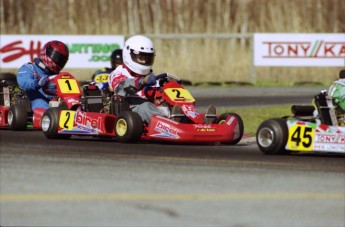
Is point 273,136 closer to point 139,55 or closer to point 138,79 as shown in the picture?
point 138,79

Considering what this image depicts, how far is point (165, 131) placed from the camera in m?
11.8

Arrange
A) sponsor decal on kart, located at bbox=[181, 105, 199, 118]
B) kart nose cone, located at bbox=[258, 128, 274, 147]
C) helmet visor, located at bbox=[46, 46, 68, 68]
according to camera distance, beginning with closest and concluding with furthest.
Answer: kart nose cone, located at bbox=[258, 128, 274, 147]
sponsor decal on kart, located at bbox=[181, 105, 199, 118]
helmet visor, located at bbox=[46, 46, 68, 68]

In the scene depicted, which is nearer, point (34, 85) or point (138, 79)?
point (138, 79)

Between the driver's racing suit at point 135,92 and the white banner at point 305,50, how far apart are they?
13328 millimetres

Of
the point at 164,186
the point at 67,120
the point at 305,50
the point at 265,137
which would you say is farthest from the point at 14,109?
the point at 305,50

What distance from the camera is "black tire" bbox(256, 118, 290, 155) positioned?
10.7 m

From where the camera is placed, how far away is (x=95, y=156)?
11.0 metres

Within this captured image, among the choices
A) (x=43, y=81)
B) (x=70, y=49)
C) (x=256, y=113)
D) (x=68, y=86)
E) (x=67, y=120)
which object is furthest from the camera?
(x=70, y=49)

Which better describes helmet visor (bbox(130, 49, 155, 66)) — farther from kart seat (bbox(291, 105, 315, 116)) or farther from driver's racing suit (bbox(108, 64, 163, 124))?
kart seat (bbox(291, 105, 315, 116))

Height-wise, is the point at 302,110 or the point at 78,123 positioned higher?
the point at 302,110

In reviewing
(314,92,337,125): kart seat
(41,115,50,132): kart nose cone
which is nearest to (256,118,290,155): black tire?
(314,92,337,125): kart seat

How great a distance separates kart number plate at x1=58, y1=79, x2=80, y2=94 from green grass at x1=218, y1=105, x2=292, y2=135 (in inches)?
94.9

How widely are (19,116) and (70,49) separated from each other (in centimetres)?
1207

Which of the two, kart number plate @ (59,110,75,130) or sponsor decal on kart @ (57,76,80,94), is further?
sponsor decal on kart @ (57,76,80,94)
